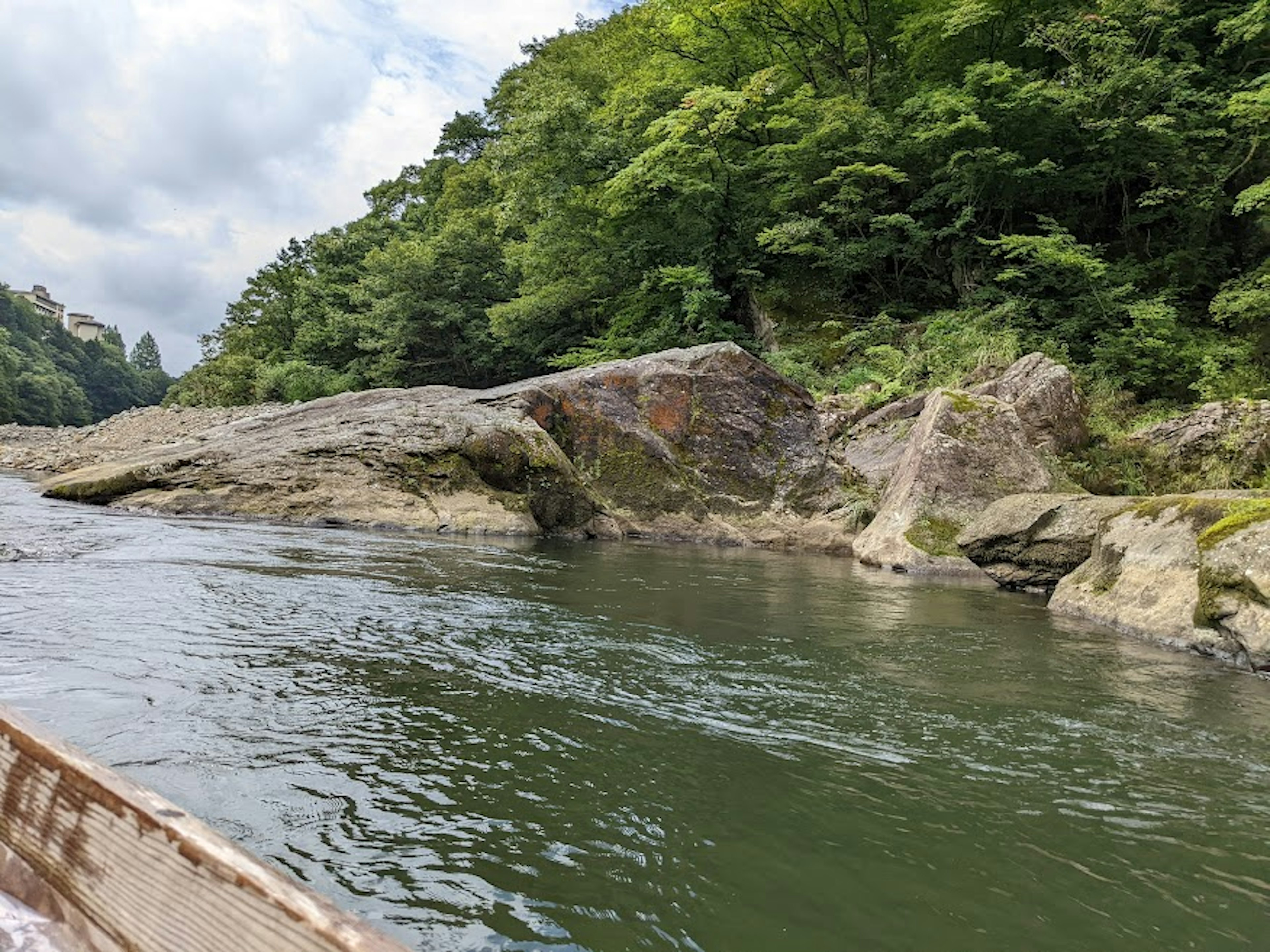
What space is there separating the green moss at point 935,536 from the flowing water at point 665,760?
3831 millimetres

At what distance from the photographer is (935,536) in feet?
32.7

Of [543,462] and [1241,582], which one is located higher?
[543,462]

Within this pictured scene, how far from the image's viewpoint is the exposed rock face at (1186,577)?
535 cm

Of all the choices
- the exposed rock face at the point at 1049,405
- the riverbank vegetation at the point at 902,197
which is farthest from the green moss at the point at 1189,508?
the riverbank vegetation at the point at 902,197

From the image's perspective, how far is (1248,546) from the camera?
547 centimetres

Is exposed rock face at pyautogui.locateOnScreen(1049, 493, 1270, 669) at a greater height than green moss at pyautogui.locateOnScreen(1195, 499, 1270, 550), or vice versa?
green moss at pyautogui.locateOnScreen(1195, 499, 1270, 550)

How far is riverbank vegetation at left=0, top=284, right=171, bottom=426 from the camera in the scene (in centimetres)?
5934

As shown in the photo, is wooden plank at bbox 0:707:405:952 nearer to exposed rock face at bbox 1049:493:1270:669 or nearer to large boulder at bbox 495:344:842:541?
exposed rock face at bbox 1049:493:1270:669

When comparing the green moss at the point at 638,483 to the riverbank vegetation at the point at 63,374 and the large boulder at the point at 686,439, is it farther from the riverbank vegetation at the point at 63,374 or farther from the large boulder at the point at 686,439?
the riverbank vegetation at the point at 63,374

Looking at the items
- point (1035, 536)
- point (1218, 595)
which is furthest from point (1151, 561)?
point (1035, 536)

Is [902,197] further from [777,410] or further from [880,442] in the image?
[777,410]

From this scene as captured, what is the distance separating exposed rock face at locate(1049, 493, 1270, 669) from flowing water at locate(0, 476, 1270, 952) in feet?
1.17

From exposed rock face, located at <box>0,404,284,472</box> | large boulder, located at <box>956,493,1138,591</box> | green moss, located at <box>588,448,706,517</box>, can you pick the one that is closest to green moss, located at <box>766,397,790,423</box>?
green moss, located at <box>588,448,706,517</box>

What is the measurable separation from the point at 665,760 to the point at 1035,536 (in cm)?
700
